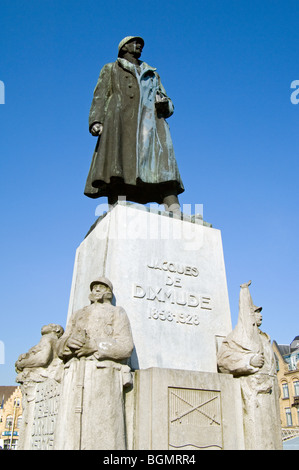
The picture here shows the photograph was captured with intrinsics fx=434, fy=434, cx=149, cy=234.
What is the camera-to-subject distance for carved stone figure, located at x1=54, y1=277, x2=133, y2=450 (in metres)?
4.51

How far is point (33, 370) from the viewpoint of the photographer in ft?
22.7

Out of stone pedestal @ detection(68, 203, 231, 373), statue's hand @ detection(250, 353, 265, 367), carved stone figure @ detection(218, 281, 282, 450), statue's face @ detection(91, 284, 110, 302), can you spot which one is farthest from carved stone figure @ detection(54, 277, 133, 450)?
statue's hand @ detection(250, 353, 265, 367)

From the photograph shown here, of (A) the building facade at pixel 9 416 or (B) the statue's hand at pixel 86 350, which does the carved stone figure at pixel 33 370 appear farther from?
(A) the building facade at pixel 9 416

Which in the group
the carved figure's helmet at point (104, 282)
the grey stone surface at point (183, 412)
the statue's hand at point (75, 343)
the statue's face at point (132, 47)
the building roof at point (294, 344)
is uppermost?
the building roof at point (294, 344)

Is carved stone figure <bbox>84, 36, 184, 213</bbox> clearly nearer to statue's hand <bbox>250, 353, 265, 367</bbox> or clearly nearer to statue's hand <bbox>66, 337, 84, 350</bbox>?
statue's hand <bbox>250, 353, 265, 367</bbox>

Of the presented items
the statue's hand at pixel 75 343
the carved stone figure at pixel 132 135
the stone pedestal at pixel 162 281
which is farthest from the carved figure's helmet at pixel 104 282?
the carved stone figure at pixel 132 135

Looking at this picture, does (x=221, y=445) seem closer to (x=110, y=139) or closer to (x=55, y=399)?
(x=55, y=399)

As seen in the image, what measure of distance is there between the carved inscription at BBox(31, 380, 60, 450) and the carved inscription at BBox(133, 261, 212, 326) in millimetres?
1635

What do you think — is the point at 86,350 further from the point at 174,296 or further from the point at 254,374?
the point at 254,374

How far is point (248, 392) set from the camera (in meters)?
5.63

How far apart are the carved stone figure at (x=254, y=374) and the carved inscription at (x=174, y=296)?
620 millimetres

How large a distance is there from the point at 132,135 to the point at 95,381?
456 centimetres

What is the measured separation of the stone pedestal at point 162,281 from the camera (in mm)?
5820
